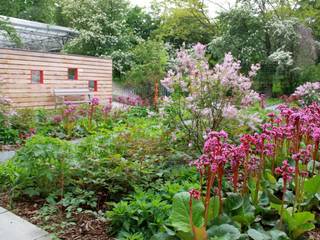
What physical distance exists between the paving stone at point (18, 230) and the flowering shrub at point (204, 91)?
75.2 inches

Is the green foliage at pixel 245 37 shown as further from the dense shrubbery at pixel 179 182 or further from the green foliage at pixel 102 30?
the dense shrubbery at pixel 179 182

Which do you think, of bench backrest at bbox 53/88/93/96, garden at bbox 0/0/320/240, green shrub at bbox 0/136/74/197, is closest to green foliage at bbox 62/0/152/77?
bench backrest at bbox 53/88/93/96

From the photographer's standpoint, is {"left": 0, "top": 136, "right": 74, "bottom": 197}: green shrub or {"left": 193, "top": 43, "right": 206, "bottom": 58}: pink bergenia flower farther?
{"left": 193, "top": 43, "right": 206, "bottom": 58}: pink bergenia flower

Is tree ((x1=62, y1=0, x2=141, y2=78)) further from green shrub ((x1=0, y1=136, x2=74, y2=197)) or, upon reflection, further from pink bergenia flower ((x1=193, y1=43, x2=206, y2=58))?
green shrub ((x1=0, y1=136, x2=74, y2=197))

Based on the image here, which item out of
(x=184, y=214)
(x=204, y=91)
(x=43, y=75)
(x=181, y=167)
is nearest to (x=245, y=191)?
(x=184, y=214)

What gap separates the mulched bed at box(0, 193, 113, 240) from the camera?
2.38m

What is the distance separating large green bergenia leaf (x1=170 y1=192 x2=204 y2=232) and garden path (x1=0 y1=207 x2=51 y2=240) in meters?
0.87

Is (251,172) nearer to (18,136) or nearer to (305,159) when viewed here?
(305,159)

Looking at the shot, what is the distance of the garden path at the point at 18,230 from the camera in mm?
2289

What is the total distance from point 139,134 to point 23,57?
18.3 feet

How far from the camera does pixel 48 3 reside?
18016mm

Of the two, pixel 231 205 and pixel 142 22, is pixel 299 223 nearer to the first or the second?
pixel 231 205

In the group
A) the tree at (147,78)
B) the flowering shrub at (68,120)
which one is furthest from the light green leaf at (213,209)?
the tree at (147,78)

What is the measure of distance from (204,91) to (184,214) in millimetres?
1890
